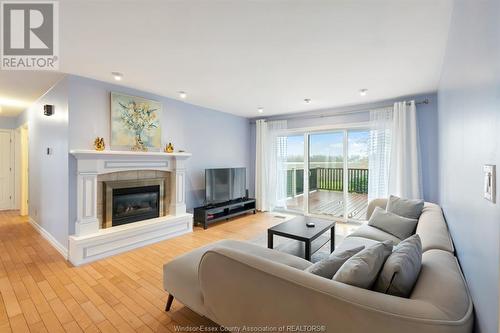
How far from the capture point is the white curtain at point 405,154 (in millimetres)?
3670

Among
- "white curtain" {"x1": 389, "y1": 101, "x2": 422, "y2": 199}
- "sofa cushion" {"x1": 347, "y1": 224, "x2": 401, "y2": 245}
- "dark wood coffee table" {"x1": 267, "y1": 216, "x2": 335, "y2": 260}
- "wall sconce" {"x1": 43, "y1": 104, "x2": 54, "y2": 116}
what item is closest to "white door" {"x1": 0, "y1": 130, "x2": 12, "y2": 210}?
"wall sconce" {"x1": 43, "y1": 104, "x2": 54, "y2": 116}

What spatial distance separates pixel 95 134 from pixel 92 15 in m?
1.79

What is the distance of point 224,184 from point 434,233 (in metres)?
3.58

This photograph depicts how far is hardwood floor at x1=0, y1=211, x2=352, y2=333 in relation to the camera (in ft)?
5.73

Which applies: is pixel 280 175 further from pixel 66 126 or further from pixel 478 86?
pixel 478 86

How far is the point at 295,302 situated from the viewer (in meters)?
1.04

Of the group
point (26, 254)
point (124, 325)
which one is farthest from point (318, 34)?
point (26, 254)

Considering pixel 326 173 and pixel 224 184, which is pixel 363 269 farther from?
pixel 326 173

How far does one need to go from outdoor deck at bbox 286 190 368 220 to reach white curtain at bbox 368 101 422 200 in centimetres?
51

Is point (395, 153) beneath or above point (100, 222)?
above

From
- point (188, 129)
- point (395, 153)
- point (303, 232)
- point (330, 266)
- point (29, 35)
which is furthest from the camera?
point (188, 129)

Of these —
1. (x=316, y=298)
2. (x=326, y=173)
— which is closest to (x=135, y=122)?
(x=316, y=298)

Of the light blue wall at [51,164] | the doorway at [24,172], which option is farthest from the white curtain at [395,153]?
the doorway at [24,172]

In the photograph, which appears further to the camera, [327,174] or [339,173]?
[327,174]
